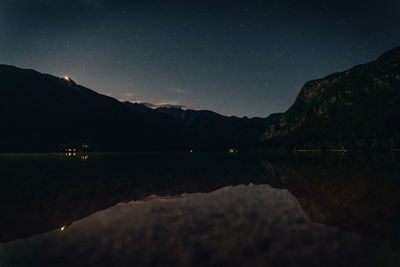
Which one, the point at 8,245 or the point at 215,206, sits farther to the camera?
the point at 215,206

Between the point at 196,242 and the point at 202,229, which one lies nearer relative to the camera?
the point at 196,242

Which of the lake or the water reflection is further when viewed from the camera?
the lake

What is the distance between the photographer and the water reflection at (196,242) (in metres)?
7.67

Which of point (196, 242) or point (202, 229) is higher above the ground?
point (196, 242)

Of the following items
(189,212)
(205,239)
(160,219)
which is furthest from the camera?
(189,212)

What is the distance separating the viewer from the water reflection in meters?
7.67

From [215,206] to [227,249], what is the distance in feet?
24.4

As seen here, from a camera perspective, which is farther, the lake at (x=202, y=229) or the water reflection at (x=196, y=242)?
the lake at (x=202, y=229)

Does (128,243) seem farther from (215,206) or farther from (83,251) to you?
(215,206)

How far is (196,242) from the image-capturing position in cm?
934

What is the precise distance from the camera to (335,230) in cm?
1075

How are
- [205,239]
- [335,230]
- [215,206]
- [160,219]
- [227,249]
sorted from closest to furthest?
[227,249] < [205,239] < [335,230] < [160,219] < [215,206]

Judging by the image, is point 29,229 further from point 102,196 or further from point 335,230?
point 335,230

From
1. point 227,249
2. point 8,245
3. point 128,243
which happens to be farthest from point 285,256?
point 8,245
